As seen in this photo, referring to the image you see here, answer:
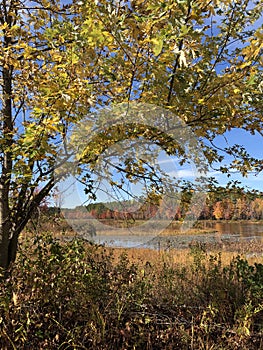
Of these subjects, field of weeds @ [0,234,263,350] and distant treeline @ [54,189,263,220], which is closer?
field of weeds @ [0,234,263,350]

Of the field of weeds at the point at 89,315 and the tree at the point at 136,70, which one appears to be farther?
the field of weeds at the point at 89,315

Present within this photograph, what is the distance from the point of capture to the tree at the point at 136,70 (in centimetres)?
173

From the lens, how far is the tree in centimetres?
173

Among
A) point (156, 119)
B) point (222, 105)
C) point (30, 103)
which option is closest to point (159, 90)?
point (156, 119)

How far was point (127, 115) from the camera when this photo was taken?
86.7 inches

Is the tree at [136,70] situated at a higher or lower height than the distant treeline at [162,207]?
higher

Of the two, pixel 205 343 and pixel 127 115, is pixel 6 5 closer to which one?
pixel 127 115

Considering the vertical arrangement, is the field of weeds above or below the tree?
below

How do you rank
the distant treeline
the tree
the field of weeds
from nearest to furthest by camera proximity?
the tree, the field of weeds, the distant treeline

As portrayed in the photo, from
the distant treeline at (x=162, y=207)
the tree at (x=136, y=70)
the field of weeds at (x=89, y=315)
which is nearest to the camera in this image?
the tree at (x=136, y=70)

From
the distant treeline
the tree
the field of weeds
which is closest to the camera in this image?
the tree

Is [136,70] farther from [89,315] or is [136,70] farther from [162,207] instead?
[89,315]

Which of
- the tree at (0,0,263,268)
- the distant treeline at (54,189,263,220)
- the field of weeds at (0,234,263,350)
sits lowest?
the field of weeds at (0,234,263,350)

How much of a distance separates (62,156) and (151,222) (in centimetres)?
110
